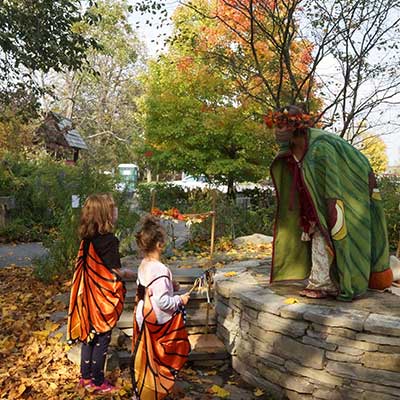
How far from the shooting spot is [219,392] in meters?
4.00

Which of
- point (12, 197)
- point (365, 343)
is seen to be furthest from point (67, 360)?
point (12, 197)

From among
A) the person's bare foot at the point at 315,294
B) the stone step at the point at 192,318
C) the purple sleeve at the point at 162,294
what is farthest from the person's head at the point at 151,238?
the stone step at the point at 192,318

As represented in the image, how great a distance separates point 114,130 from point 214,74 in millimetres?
26601

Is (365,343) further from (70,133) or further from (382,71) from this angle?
(70,133)

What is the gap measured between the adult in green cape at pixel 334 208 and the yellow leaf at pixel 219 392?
1067 mm

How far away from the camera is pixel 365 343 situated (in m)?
3.48

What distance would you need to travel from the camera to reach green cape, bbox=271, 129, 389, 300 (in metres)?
3.95

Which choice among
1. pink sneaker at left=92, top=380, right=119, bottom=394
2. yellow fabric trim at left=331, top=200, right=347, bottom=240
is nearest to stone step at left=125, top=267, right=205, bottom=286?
pink sneaker at left=92, top=380, right=119, bottom=394

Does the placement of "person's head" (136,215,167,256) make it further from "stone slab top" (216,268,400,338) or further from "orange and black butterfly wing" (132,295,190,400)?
"stone slab top" (216,268,400,338)

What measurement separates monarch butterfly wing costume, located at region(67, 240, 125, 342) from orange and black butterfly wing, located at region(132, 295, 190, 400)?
1.46ft

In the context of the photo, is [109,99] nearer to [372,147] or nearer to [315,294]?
[372,147]

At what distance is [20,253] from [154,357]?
706cm

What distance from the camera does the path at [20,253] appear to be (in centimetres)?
869

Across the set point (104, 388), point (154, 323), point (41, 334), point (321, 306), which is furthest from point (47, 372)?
point (321, 306)
